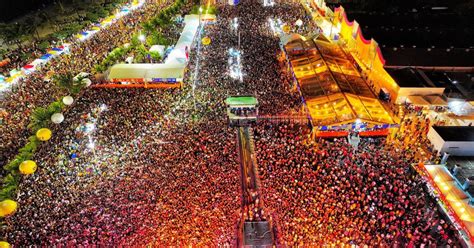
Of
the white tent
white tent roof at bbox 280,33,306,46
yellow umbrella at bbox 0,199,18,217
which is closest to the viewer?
yellow umbrella at bbox 0,199,18,217

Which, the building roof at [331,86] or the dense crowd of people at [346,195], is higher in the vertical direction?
the building roof at [331,86]

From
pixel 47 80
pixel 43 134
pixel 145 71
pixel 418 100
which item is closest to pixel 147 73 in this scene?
pixel 145 71

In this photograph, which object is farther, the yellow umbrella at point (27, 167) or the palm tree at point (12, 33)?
the palm tree at point (12, 33)

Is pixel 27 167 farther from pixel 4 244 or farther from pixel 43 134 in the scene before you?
pixel 4 244

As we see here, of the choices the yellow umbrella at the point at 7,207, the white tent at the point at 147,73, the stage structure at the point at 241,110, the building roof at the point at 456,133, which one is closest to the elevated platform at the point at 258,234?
the stage structure at the point at 241,110

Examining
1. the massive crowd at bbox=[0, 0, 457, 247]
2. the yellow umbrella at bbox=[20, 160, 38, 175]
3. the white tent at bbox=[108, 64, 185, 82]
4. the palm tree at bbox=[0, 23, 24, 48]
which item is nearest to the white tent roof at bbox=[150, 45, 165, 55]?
the white tent at bbox=[108, 64, 185, 82]

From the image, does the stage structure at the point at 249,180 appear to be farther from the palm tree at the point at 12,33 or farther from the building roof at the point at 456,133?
the palm tree at the point at 12,33

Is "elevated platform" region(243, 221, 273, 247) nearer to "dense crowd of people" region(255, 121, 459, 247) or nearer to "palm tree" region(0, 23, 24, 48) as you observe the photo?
"dense crowd of people" region(255, 121, 459, 247)
